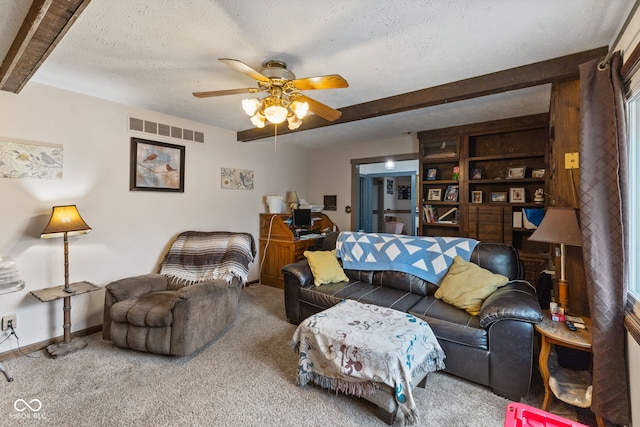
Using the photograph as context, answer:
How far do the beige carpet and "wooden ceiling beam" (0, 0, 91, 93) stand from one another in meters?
2.26

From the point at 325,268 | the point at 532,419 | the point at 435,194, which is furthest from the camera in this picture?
the point at 435,194

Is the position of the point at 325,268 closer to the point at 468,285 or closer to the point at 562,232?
the point at 468,285

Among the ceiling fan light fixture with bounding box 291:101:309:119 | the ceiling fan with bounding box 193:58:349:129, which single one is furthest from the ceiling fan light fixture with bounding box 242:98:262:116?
the ceiling fan light fixture with bounding box 291:101:309:119

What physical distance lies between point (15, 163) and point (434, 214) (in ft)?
15.5

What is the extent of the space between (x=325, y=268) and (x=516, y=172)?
9.17ft

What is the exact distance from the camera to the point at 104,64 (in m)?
2.25

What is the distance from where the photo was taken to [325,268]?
3.15 metres

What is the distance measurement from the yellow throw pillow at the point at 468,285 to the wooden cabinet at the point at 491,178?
1385 millimetres

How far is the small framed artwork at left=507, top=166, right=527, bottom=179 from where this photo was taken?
12.1 ft

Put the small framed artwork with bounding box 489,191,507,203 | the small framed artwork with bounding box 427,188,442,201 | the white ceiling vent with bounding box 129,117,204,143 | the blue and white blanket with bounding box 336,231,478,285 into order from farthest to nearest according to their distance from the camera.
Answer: the small framed artwork with bounding box 427,188,442,201 → the small framed artwork with bounding box 489,191,507,203 → the white ceiling vent with bounding box 129,117,204,143 → the blue and white blanket with bounding box 336,231,478,285

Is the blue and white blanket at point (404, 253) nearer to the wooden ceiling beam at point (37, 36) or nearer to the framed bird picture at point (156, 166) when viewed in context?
the framed bird picture at point (156, 166)

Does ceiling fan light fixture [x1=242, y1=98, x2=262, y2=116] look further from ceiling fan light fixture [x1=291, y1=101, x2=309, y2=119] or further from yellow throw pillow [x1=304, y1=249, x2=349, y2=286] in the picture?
yellow throw pillow [x1=304, y1=249, x2=349, y2=286]

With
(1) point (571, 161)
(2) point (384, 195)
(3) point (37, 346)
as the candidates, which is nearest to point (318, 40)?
(1) point (571, 161)

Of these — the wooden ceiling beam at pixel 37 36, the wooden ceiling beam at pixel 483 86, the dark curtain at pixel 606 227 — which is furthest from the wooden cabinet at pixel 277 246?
the dark curtain at pixel 606 227
